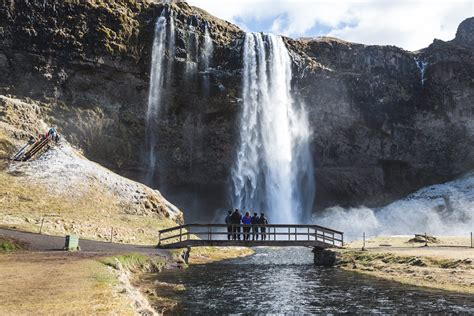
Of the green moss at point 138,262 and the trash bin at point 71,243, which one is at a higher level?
the trash bin at point 71,243

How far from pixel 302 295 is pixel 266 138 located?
45.9m

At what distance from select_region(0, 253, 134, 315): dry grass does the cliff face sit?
3917 centimetres

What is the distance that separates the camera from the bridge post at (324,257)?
3082 cm

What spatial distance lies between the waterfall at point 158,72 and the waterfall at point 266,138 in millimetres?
10535

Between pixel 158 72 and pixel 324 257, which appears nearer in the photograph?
pixel 324 257

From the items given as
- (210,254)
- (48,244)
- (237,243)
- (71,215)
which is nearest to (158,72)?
(71,215)

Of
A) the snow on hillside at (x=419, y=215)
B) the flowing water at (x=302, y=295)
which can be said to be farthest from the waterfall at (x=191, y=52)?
the flowing water at (x=302, y=295)

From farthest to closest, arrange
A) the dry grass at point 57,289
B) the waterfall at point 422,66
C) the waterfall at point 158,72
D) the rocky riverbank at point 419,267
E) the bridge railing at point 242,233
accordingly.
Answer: the waterfall at point 422,66 → the waterfall at point 158,72 → the bridge railing at point 242,233 → the rocky riverbank at point 419,267 → the dry grass at point 57,289

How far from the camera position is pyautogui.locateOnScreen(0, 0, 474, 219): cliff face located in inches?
2112

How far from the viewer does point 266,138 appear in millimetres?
63406

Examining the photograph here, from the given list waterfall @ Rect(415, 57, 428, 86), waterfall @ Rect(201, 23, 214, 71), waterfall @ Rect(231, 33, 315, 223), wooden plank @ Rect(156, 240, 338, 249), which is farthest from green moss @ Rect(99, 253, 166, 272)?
waterfall @ Rect(415, 57, 428, 86)

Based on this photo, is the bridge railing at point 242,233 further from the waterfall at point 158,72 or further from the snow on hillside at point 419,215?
the snow on hillside at point 419,215

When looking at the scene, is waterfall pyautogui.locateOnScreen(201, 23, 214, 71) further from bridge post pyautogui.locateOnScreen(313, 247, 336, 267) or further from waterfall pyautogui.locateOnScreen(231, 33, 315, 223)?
bridge post pyautogui.locateOnScreen(313, 247, 336, 267)

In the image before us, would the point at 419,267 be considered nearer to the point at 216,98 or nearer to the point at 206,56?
the point at 216,98
